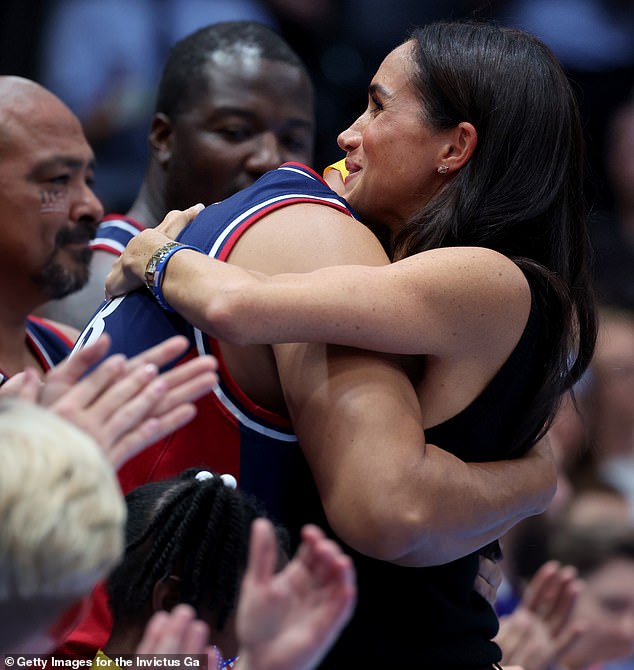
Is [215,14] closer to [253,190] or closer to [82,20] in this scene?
[82,20]

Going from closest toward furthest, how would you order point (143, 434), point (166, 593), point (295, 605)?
point (295, 605) → point (143, 434) → point (166, 593)

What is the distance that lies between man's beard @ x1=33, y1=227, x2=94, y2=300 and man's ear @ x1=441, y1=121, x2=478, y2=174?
1.40 meters

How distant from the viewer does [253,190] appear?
2324 millimetres

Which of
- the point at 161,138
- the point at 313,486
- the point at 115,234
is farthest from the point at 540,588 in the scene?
the point at 161,138

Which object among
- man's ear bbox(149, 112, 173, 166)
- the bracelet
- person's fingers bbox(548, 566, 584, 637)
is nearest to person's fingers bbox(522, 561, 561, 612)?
person's fingers bbox(548, 566, 584, 637)

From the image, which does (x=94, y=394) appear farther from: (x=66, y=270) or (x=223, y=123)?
(x=223, y=123)

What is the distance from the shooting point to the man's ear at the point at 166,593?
211 cm

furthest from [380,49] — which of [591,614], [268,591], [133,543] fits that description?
[268,591]

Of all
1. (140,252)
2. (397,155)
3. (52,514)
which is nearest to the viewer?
(52,514)

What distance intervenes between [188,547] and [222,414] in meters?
0.24

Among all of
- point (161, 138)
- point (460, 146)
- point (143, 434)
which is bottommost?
point (161, 138)

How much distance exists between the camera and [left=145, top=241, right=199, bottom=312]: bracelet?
2180mm

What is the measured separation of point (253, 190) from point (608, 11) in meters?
4.36

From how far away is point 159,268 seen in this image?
218 centimetres
